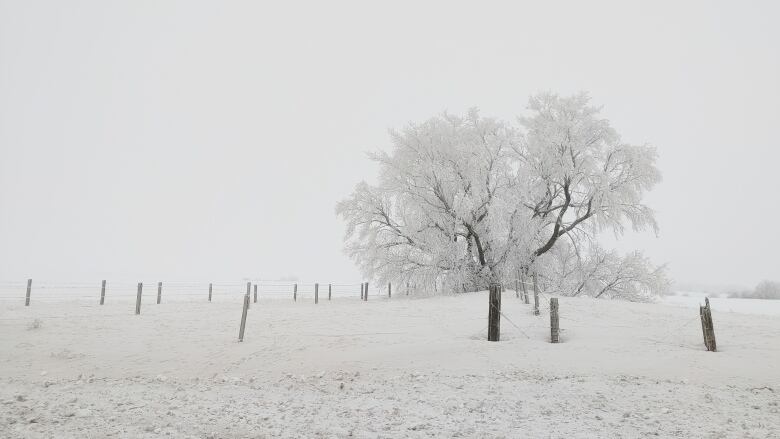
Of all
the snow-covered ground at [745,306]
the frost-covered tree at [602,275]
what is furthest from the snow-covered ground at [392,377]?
the frost-covered tree at [602,275]

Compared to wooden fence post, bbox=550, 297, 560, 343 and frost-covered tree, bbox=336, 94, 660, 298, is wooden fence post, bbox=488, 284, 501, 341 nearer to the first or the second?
wooden fence post, bbox=550, 297, 560, 343

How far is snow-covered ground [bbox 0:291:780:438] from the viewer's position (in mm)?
5477

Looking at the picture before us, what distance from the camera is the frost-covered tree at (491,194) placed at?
21125 mm

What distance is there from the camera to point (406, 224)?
24516 millimetres

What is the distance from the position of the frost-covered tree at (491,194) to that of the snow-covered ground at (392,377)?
7506 millimetres

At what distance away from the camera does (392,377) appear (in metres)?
8.16

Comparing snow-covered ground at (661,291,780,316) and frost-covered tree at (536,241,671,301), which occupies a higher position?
frost-covered tree at (536,241,671,301)

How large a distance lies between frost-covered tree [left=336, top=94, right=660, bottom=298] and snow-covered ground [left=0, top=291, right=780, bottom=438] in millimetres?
7506

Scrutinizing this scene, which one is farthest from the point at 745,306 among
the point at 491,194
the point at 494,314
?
the point at 494,314

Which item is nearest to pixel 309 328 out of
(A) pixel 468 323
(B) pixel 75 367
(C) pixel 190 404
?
(A) pixel 468 323

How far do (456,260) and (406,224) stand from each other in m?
3.73

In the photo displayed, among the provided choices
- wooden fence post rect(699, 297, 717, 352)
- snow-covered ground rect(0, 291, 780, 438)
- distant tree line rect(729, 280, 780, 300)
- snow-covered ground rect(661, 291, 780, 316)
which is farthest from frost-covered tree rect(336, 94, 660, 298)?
distant tree line rect(729, 280, 780, 300)

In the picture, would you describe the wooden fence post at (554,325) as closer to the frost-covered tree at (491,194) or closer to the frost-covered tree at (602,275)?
the frost-covered tree at (491,194)

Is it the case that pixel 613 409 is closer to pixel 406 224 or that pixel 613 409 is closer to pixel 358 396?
pixel 358 396
